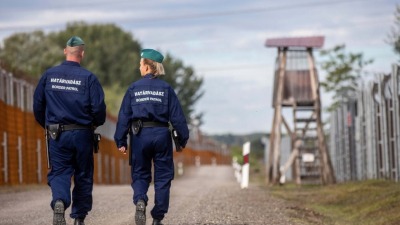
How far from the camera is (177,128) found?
45.1ft

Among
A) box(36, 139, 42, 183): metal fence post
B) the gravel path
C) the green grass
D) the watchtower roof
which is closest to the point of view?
the gravel path

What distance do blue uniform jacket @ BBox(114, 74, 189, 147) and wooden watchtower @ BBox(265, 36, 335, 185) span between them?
2206cm

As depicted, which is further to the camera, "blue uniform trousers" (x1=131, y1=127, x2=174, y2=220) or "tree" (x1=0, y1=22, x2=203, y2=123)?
"tree" (x1=0, y1=22, x2=203, y2=123)

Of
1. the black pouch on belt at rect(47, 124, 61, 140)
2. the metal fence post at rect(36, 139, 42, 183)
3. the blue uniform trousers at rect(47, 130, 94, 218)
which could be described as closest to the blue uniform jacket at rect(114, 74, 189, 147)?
the blue uniform trousers at rect(47, 130, 94, 218)

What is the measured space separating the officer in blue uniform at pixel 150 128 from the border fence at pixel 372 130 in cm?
1173

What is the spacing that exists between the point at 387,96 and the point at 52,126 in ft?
48.6

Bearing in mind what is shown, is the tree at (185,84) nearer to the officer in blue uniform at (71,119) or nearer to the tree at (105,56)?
the tree at (105,56)

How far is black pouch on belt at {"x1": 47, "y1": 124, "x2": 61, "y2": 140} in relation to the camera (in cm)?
1295

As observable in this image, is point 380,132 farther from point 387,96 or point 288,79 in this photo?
point 288,79

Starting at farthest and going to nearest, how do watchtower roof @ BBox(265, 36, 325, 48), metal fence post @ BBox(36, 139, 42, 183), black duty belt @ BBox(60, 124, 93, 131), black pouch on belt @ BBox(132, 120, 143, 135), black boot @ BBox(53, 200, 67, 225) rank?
watchtower roof @ BBox(265, 36, 325, 48), metal fence post @ BBox(36, 139, 42, 183), black pouch on belt @ BBox(132, 120, 143, 135), black duty belt @ BBox(60, 124, 93, 131), black boot @ BBox(53, 200, 67, 225)

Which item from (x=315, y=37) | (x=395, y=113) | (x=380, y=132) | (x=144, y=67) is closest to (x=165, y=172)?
(x=144, y=67)

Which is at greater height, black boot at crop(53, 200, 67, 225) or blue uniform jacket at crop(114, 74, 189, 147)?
blue uniform jacket at crop(114, 74, 189, 147)

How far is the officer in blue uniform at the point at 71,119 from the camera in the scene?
13008 millimetres

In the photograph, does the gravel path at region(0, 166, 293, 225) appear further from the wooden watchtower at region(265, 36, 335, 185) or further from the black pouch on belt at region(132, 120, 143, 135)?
the wooden watchtower at region(265, 36, 335, 185)
